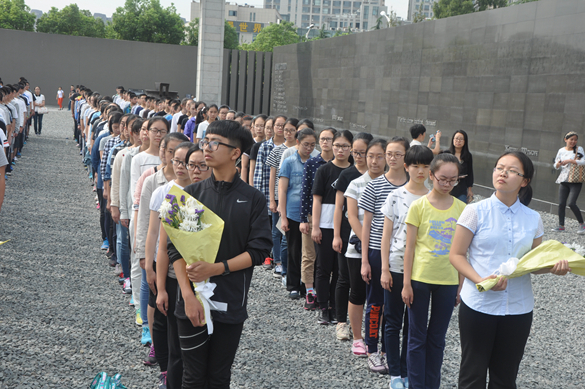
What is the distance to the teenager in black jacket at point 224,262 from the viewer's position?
2672 mm

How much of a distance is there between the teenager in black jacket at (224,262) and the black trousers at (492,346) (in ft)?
3.88

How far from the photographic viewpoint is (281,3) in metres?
183

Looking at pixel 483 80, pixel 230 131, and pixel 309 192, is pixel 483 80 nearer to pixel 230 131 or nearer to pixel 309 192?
pixel 309 192

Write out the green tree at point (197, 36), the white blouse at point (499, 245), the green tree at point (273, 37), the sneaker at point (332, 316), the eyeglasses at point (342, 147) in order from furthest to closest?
the green tree at point (273, 37) < the green tree at point (197, 36) < the sneaker at point (332, 316) < the eyeglasses at point (342, 147) < the white blouse at point (499, 245)

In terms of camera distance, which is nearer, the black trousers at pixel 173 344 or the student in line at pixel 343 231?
the black trousers at pixel 173 344

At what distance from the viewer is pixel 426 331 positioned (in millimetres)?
3588

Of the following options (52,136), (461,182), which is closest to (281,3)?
(52,136)

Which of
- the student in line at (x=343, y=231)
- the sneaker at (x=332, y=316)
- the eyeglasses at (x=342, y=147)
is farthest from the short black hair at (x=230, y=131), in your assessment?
the sneaker at (x=332, y=316)

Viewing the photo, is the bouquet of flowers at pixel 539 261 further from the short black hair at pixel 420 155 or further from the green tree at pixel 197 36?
the green tree at pixel 197 36

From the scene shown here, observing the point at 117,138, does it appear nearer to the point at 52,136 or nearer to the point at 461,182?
the point at 461,182

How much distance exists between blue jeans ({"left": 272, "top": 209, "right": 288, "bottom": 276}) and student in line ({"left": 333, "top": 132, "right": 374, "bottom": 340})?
179 centimetres

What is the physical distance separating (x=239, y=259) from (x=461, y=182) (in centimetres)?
571

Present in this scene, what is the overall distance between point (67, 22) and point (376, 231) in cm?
7657

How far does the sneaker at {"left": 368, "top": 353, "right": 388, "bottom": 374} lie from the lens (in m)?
4.20
